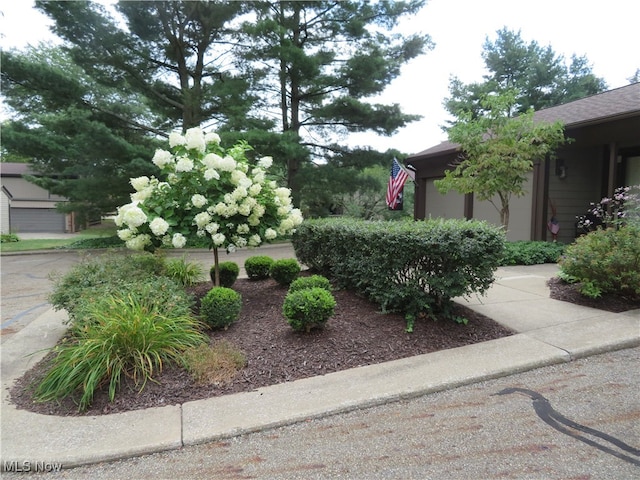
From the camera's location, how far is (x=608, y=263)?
491 centimetres

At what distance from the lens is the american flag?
554 inches

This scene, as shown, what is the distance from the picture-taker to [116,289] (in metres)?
4.09

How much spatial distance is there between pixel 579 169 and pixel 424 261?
29.1 feet

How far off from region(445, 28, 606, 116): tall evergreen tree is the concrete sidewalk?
2166 cm

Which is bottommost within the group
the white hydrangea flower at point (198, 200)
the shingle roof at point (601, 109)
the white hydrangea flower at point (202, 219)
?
the white hydrangea flower at point (202, 219)

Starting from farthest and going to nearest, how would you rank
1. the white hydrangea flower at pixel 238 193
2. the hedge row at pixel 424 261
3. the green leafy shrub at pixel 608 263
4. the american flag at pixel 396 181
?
the american flag at pixel 396 181 → the green leafy shrub at pixel 608 263 → the white hydrangea flower at pixel 238 193 → the hedge row at pixel 424 261

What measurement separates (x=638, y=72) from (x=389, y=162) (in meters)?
26.1

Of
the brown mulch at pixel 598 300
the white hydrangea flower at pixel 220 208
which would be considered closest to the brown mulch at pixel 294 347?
the brown mulch at pixel 598 300

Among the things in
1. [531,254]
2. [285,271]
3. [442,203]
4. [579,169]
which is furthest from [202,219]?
[442,203]

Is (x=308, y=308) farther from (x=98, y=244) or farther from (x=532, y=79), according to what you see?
(x=532, y=79)

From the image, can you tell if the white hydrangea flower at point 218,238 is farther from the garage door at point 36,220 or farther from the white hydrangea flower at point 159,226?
the garage door at point 36,220

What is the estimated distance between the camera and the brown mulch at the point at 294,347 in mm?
3010

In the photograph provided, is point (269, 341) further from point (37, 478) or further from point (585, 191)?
point (585, 191)

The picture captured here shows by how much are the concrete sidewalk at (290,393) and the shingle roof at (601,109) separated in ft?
19.1
